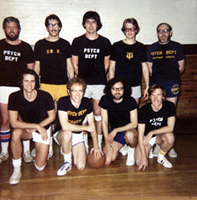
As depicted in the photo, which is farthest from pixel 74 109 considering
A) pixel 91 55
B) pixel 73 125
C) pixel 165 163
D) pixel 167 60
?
pixel 167 60

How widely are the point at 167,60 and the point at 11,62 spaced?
229 centimetres

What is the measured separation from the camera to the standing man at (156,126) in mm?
2668

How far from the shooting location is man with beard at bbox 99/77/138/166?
2.76m

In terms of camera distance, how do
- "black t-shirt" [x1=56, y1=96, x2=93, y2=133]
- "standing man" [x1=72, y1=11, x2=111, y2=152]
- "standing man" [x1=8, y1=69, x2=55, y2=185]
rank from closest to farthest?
1. "standing man" [x1=8, y1=69, x2=55, y2=185]
2. "black t-shirt" [x1=56, y1=96, x2=93, y2=133]
3. "standing man" [x1=72, y1=11, x2=111, y2=152]

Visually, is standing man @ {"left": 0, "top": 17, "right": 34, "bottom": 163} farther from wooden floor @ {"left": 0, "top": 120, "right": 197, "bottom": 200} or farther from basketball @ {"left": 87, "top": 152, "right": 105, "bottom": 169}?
basketball @ {"left": 87, "top": 152, "right": 105, "bottom": 169}

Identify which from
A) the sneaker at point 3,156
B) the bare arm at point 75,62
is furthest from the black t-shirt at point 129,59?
the sneaker at point 3,156

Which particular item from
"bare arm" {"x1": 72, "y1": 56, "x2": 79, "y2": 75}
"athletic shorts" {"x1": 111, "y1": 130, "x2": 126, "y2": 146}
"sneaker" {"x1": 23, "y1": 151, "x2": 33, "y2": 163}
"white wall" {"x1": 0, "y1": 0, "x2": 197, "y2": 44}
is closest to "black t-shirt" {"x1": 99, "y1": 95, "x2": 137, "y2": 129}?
"athletic shorts" {"x1": 111, "y1": 130, "x2": 126, "y2": 146}

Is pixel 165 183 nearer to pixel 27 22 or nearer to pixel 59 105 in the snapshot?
pixel 59 105

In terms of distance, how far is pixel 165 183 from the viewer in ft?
7.72

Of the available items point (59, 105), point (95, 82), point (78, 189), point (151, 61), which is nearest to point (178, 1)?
point (151, 61)

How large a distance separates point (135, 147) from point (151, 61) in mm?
1382

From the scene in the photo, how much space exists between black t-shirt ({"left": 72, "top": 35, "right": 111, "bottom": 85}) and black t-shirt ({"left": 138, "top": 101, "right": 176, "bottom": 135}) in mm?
793

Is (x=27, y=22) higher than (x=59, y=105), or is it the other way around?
(x=27, y=22)

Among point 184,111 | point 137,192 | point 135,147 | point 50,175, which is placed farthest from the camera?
point 184,111
